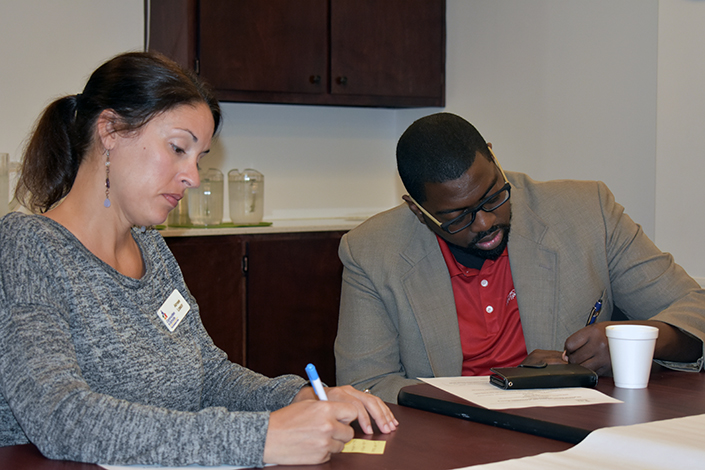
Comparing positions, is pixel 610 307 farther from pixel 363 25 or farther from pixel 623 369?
pixel 363 25

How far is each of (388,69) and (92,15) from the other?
59.0 inches

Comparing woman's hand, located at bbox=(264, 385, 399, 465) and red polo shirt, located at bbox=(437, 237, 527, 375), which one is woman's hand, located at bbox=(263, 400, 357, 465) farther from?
red polo shirt, located at bbox=(437, 237, 527, 375)

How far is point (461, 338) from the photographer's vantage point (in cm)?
186

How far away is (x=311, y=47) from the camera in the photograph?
3.62m

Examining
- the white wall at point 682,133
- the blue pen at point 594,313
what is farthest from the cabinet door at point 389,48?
the blue pen at point 594,313

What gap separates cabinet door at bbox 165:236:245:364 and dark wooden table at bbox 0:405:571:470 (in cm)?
208

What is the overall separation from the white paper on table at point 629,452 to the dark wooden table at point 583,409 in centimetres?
4

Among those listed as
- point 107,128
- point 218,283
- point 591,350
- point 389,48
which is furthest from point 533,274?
point 389,48

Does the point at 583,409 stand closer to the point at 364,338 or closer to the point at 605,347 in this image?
the point at 605,347

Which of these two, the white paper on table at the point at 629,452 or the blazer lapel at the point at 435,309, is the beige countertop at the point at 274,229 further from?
the white paper on table at the point at 629,452

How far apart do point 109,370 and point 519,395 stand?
2.40ft

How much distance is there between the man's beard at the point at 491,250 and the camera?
69.6 inches

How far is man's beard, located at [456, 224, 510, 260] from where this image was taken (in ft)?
5.80

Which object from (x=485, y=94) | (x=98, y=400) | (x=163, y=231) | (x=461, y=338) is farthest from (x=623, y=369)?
(x=485, y=94)
